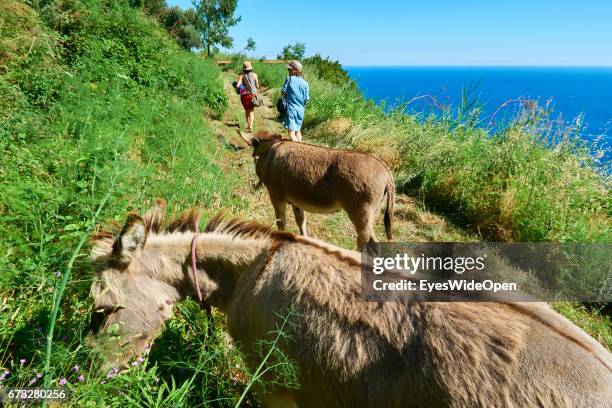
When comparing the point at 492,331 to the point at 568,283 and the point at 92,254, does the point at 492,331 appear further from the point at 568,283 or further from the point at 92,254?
the point at 568,283

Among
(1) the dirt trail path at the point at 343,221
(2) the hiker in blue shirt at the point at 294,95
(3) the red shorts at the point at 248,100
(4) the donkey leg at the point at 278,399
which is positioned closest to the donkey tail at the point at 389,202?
(1) the dirt trail path at the point at 343,221

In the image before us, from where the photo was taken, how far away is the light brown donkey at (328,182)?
455 centimetres

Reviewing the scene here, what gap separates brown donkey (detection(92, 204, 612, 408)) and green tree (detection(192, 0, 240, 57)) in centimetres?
3999

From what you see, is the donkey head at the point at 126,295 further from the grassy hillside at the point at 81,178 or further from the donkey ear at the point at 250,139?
the donkey ear at the point at 250,139

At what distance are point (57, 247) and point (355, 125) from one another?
878 cm

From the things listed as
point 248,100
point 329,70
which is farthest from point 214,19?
point 248,100

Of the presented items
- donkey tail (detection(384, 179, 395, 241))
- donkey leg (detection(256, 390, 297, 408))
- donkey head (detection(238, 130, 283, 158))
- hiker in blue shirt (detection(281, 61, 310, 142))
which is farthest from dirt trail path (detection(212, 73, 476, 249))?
donkey leg (detection(256, 390, 297, 408))

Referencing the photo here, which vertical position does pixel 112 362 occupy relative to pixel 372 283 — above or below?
below

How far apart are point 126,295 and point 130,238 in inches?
14.8

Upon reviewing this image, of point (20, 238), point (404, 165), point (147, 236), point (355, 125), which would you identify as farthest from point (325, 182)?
point (355, 125)

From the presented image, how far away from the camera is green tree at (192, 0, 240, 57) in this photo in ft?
124

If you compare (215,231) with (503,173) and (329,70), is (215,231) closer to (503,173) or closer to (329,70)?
(503,173)

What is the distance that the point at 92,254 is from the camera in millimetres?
2143

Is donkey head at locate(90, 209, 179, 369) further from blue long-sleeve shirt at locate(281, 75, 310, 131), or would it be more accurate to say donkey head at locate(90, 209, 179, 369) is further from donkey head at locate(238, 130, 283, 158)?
blue long-sleeve shirt at locate(281, 75, 310, 131)
